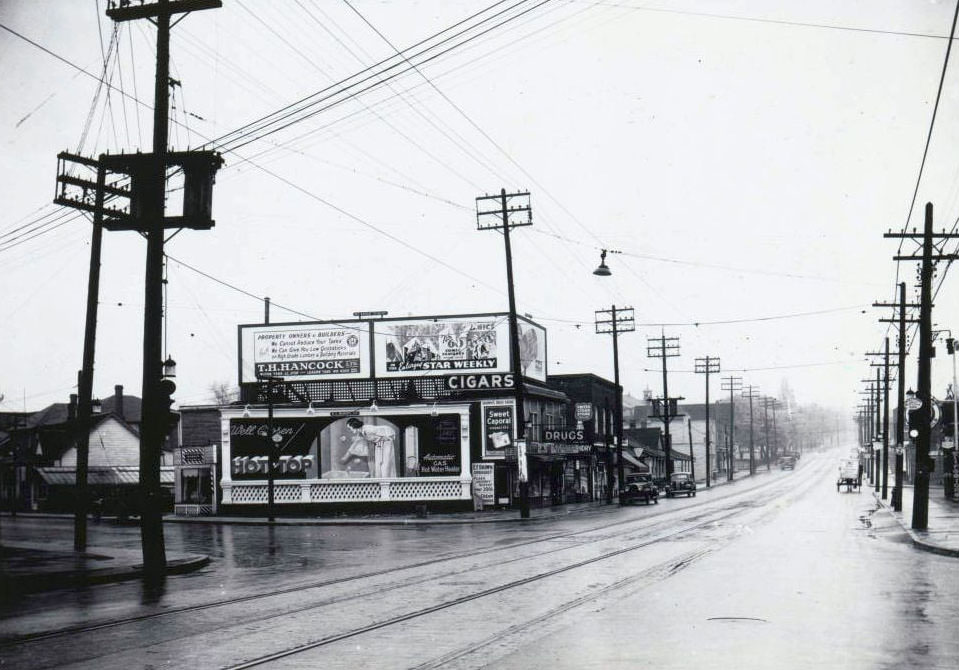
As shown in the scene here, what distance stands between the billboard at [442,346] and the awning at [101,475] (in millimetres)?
→ 19303

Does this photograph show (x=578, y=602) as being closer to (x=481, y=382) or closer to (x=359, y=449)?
(x=359, y=449)

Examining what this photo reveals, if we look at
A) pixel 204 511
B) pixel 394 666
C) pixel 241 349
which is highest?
pixel 241 349

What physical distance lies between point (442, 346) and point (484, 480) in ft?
22.9

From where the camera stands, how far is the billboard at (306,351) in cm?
4844

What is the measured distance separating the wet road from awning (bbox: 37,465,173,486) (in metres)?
35.3

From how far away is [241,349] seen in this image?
50.2 meters

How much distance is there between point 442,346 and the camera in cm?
4762

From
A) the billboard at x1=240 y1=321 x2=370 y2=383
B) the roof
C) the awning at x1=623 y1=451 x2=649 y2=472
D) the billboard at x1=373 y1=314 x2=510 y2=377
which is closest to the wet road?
the billboard at x1=373 y1=314 x2=510 y2=377

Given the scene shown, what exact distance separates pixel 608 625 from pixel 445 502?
3300cm

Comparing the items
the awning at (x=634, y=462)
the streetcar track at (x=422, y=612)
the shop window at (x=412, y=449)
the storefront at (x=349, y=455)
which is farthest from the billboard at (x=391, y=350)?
the awning at (x=634, y=462)

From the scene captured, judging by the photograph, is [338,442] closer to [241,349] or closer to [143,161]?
[241,349]

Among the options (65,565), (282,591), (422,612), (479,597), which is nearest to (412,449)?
(65,565)

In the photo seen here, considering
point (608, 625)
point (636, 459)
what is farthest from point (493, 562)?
point (636, 459)

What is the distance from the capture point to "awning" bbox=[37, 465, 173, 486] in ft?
189
